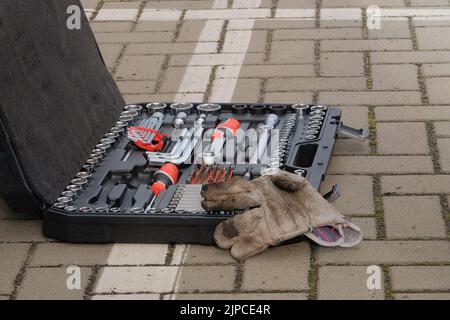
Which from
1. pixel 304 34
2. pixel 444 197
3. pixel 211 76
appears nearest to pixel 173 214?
pixel 444 197

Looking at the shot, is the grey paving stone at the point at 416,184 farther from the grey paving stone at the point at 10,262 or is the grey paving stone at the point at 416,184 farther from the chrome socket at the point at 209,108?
the grey paving stone at the point at 10,262

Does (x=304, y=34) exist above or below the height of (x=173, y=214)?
above

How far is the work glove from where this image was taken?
4805mm

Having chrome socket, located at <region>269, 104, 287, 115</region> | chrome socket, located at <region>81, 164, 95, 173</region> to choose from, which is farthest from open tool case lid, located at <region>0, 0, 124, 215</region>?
chrome socket, located at <region>269, 104, 287, 115</region>

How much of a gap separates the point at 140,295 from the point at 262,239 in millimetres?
592

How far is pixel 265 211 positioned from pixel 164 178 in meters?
0.64

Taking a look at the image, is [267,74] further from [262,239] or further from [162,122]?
[262,239]

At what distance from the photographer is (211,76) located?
22.9 feet

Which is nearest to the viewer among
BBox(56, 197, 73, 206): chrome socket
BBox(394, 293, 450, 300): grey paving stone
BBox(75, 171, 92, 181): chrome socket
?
BBox(394, 293, 450, 300): grey paving stone

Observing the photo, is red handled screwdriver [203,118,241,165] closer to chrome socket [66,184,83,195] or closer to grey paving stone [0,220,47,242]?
chrome socket [66,184,83,195]

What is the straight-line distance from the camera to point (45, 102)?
5312 mm

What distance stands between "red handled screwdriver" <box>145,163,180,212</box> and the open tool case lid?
421 mm

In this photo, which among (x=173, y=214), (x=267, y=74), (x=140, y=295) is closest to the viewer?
(x=140, y=295)

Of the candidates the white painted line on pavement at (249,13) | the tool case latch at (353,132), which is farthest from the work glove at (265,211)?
the white painted line on pavement at (249,13)
